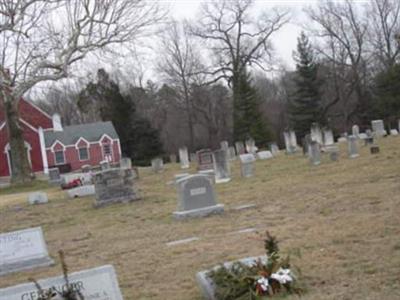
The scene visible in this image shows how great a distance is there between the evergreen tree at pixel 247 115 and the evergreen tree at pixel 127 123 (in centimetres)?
744

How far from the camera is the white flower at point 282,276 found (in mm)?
5804

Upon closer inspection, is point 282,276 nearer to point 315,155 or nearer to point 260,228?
point 260,228

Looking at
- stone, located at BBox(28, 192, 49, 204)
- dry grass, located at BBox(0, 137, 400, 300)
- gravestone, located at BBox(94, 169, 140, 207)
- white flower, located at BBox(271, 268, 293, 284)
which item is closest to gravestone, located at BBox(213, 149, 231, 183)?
dry grass, located at BBox(0, 137, 400, 300)

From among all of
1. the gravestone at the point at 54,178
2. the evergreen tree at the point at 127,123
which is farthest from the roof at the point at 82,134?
the gravestone at the point at 54,178

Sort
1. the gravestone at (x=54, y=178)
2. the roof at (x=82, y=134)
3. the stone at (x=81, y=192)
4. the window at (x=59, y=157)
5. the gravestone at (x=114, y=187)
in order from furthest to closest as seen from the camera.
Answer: the roof at (x=82, y=134) < the window at (x=59, y=157) < the gravestone at (x=54, y=178) < the stone at (x=81, y=192) < the gravestone at (x=114, y=187)

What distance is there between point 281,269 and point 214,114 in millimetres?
59608

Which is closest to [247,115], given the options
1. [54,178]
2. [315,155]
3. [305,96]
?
[305,96]

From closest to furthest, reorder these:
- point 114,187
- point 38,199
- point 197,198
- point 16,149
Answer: point 197,198 < point 114,187 < point 38,199 < point 16,149

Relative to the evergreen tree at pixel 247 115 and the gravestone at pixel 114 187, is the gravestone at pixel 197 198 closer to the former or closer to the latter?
the gravestone at pixel 114 187

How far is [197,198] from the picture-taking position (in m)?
12.8

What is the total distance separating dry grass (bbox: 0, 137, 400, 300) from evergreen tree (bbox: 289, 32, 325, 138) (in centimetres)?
3509

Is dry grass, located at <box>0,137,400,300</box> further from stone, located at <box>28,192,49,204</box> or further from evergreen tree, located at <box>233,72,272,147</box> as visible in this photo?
evergreen tree, located at <box>233,72,272,147</box>

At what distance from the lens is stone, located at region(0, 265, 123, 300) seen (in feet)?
16.9

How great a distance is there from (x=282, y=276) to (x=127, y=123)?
172ft
